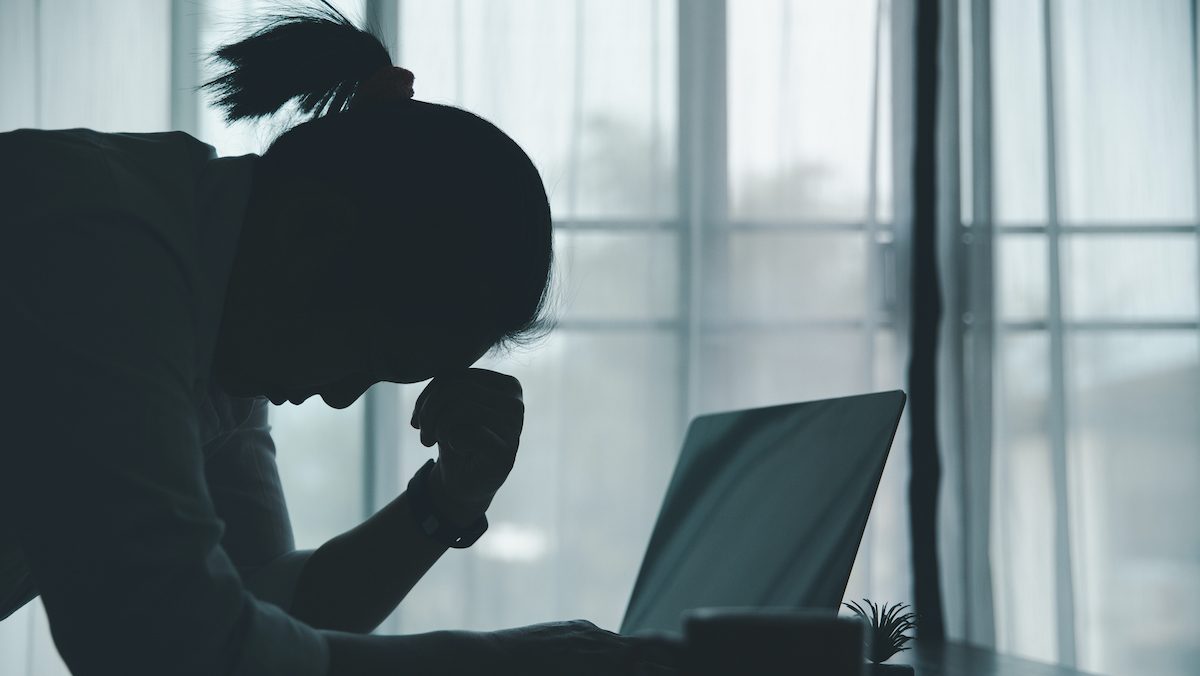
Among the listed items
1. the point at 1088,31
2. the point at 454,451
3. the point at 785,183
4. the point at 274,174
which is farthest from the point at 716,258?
the point at 274,174

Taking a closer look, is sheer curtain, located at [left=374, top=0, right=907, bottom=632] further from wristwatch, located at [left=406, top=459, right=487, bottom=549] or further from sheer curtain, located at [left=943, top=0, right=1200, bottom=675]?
wristwatch, located at [left=406, top=459, right=487, bottom=549]

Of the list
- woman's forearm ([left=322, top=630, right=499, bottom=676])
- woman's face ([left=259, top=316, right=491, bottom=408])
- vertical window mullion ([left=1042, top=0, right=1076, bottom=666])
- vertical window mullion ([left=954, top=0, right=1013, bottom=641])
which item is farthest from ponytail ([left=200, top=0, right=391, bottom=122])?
vertical window mullion ([left=1042, top=0, right=1076, bottom=666])

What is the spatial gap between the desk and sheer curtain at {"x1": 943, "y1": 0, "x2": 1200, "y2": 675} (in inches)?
44.8

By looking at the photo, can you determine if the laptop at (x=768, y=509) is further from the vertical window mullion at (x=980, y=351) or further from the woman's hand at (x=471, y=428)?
the vertical window mullion at (x=980, y=351)

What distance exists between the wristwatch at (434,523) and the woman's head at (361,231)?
0.61 ft

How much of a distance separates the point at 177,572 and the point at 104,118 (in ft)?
6.66

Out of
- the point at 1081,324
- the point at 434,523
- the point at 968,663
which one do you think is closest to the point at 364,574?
the point at 434,523

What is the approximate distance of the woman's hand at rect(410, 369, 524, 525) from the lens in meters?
0.92

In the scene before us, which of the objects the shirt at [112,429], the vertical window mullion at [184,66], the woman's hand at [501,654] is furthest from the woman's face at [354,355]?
the vertical window mullion at [184,66]

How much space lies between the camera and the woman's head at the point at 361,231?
0.77 m

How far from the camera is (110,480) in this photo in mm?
578

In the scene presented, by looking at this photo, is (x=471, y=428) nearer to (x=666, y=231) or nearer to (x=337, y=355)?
(x=337, y=355)

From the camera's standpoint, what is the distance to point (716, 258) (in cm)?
231

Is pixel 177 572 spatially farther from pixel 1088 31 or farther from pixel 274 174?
pixel 1088 31
